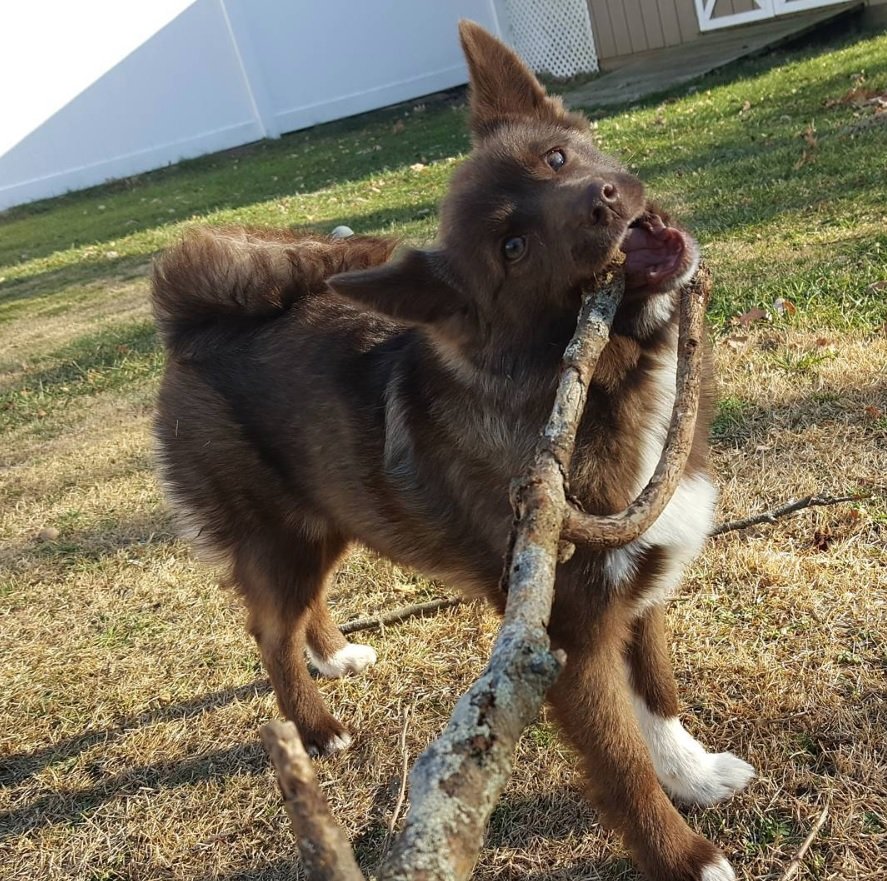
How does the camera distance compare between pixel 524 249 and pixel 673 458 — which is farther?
pixel 524 249

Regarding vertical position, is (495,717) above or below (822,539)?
above

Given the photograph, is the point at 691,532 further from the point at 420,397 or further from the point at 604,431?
the point at 420,397

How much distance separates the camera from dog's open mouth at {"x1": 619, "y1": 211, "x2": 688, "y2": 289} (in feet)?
7.41

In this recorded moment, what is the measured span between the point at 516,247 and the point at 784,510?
5.64 feet

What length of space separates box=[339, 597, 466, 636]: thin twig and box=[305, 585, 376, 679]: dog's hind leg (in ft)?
0.49

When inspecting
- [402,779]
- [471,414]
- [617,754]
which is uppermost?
[471,414]

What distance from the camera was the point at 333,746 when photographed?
310cm

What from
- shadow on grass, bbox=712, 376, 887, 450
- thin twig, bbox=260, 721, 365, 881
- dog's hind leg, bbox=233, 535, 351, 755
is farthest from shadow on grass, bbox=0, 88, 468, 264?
thin twig, bbox=260, 721, 365, 881

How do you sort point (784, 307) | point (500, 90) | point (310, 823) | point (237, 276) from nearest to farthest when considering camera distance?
point (310, 823) → point (500, 90) → point (237, 276) → point (784, 307)

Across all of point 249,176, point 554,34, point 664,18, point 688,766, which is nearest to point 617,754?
point 688,766

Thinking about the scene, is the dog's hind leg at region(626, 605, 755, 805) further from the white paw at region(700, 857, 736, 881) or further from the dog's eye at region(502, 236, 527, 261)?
the dog's eye at region(502, 236, 527, 261)

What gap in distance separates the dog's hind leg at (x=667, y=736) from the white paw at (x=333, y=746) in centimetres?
105

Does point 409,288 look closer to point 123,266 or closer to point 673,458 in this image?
point 673,458

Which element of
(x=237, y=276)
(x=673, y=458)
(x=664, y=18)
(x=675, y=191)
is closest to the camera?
(x=673, y=458)
